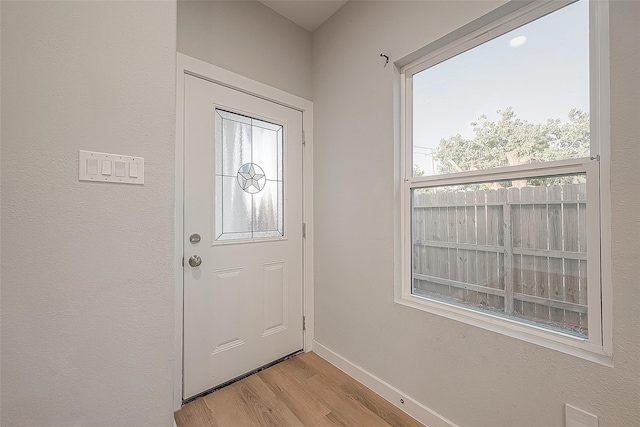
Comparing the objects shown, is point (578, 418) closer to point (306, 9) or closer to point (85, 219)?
point (85, 219)

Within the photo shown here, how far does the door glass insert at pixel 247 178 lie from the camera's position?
5.96 feet

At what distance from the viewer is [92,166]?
994mm

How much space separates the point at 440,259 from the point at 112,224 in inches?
64.3

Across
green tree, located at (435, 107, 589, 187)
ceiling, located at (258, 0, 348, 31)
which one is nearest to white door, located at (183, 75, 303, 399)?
ceiling, located at (258, 0, 348, 31)

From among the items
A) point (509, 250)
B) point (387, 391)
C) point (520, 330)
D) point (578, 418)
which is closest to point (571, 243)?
point (509, 250)

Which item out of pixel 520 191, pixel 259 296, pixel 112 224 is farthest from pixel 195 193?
pixel 520 191

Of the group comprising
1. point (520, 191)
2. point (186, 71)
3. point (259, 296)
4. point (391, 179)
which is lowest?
point (259, 296)

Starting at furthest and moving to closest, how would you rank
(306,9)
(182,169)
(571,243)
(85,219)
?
(306,9) < (182,169) < (571,243) < (85,219)

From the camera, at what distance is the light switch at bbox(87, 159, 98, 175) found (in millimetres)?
988

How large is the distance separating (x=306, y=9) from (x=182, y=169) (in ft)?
5.18

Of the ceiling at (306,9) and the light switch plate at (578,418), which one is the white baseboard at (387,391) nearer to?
the light switch plate at (578,418)

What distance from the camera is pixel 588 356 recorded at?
3.35 ft

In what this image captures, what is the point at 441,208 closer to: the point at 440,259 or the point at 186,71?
the point at 440,259

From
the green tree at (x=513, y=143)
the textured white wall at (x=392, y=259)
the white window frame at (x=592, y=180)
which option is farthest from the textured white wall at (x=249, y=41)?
the green tree at (x=513, y=143)
